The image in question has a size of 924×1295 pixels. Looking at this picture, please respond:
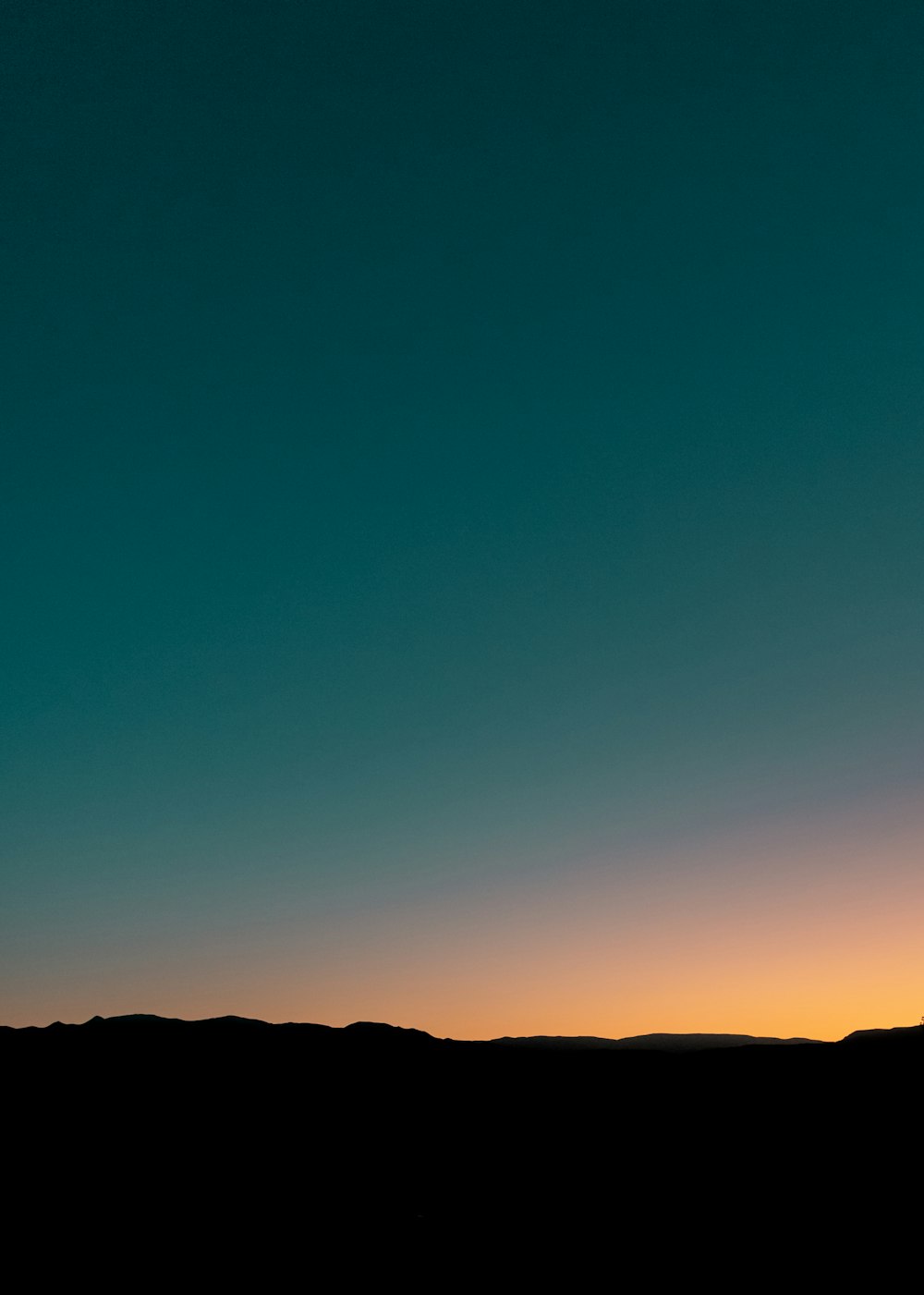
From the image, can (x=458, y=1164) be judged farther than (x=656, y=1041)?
No

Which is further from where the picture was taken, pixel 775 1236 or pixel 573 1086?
pixel 573 1086

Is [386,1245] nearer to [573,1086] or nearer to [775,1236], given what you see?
[775,1236]

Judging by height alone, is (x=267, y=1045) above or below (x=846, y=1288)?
above

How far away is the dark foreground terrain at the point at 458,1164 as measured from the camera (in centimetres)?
1864

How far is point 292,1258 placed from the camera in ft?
61.7

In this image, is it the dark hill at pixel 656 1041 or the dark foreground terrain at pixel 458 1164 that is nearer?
the dark foreground terrain at pixel 458 1164

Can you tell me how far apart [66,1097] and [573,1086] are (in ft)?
57.7

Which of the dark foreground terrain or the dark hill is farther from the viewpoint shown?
the dark hill

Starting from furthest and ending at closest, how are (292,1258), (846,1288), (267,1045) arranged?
(267,1045) → (292,1258) → (846,1288)

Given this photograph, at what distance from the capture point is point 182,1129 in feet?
94.3

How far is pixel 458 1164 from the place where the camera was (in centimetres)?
2508

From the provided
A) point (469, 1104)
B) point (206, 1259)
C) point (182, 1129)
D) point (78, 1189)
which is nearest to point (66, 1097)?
point (182, 1129)

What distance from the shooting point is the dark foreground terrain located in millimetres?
18641

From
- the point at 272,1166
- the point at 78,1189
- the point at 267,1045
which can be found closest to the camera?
the point at 78,1189
